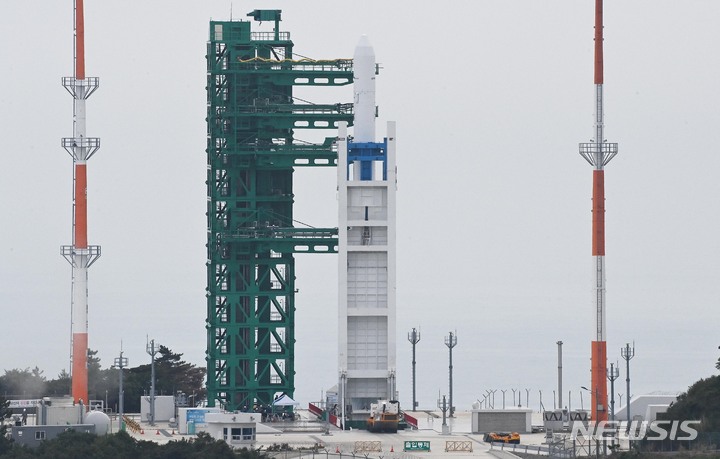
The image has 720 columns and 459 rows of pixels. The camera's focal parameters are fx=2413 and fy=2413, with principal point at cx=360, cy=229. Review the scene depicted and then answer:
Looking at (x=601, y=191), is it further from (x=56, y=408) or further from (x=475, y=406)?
(x=56, y=408)

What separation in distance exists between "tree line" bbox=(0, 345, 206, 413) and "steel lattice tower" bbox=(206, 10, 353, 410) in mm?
10792

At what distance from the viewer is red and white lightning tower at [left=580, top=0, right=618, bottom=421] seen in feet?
452

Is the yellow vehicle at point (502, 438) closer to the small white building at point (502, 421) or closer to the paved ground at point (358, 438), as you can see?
the paved ground at point (358, 438)

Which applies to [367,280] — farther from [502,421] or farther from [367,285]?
[502,421]

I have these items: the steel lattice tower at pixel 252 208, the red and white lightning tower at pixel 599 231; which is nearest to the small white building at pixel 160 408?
the steel lattice tower at pixel 252 208

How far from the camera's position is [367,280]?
5699 inches

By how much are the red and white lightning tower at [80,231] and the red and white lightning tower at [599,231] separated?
2843cm

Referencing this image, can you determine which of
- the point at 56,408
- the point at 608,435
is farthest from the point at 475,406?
the point at 56,408

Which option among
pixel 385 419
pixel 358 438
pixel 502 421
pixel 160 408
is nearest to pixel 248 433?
pixel 358 438

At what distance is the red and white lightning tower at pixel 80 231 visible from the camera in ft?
444

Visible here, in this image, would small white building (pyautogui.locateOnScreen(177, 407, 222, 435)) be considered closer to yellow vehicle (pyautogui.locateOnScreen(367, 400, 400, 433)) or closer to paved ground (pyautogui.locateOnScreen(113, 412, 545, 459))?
paved ground (pyautogui.locateOnScreen(113, 412, 545, 459))

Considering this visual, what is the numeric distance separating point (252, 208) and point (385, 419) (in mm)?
18688

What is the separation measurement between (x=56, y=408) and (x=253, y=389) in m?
20.1

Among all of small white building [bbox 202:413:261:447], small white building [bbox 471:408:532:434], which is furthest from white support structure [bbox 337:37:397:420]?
small white building [bbox 202:413:261:447]
